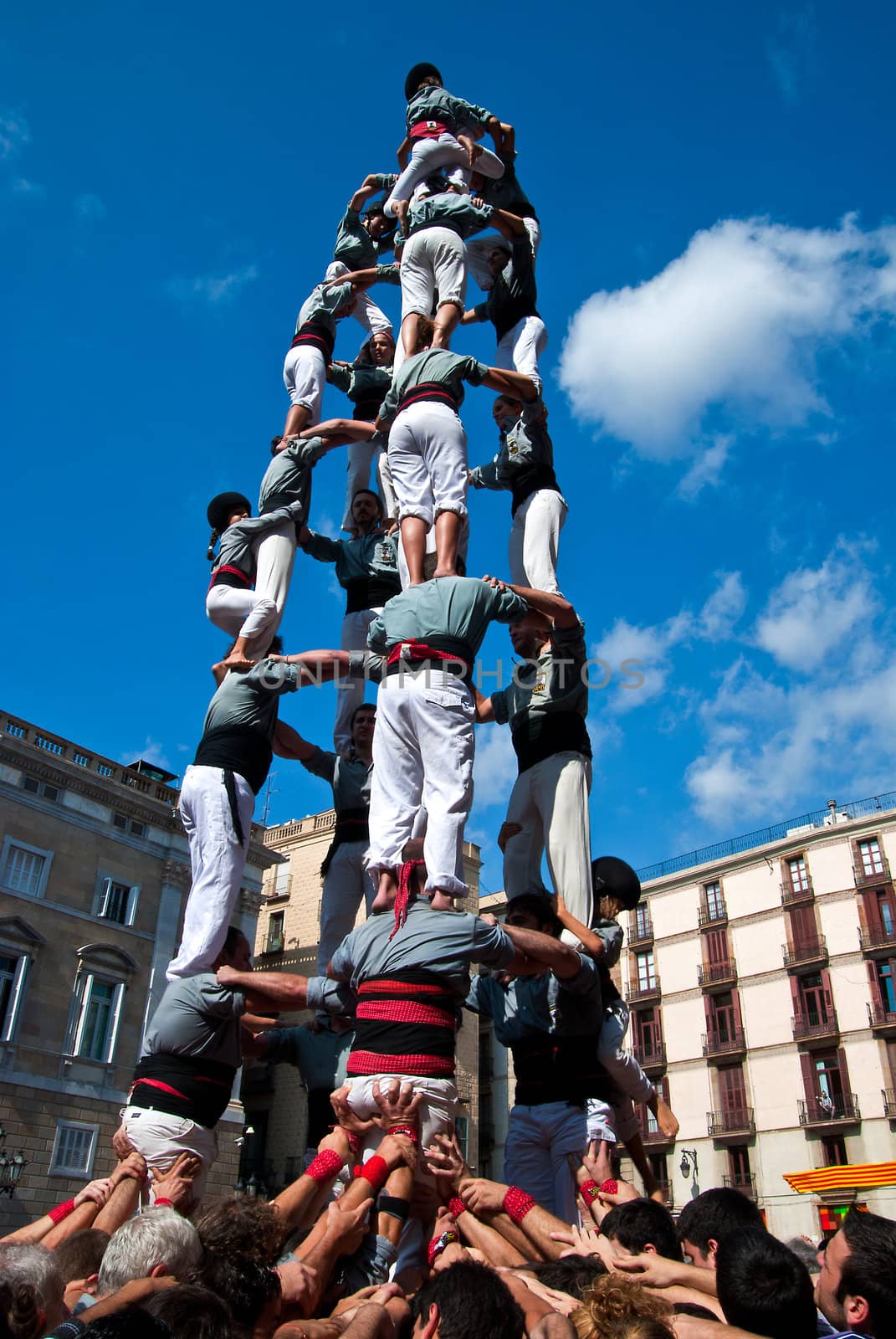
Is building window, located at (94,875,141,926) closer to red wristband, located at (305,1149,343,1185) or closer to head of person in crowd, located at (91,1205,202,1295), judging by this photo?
red wristband, located at (305,1149,343,1185)

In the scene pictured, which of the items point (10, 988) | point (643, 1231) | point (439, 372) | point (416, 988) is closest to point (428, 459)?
point (439, 372)

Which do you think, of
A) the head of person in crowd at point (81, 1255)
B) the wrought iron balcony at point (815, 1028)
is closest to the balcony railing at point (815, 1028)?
the wrought iron balcony at point (815, 1028)

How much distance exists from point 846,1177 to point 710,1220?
92.1 ft

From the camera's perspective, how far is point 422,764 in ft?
20.1

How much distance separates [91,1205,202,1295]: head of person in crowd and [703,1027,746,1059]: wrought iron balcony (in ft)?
132

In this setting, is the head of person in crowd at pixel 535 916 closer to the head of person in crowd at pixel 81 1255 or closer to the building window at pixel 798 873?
the head of person in crowd at pixel 81 1255

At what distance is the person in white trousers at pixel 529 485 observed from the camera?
28.3 ft

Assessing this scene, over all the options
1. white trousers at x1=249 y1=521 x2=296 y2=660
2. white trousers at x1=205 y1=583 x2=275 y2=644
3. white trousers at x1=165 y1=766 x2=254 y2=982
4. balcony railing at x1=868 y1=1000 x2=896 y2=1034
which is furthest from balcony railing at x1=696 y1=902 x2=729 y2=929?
white trousers at x1=165 y1=766 x2=254 y2=982

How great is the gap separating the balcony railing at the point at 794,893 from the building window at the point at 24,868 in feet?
92.3

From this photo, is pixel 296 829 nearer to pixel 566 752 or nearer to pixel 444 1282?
pixel 566 752

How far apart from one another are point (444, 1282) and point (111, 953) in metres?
27.4

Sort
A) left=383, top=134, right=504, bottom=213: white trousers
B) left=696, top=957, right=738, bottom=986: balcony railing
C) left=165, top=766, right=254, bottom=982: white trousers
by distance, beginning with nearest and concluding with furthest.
A: left=165, top=766, right=254, bottom=982: white trousers, left=383, top=134, right=504, bottom=213: white trousers, left=696, top=957, right=738, bottom=986: balcony railing

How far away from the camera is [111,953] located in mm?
28047

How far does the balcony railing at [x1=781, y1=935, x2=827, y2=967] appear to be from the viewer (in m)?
39.1
